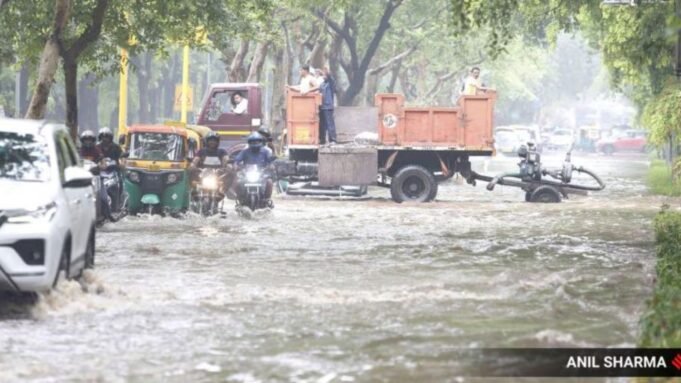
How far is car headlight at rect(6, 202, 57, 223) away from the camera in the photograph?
1127cm

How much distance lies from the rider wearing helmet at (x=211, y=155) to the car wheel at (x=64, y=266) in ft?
37.3

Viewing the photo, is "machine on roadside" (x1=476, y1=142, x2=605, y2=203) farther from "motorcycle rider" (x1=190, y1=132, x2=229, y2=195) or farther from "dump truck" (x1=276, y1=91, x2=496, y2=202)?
"motorcycle rider" (x1=190, y1=132, x2=229, y2=195)

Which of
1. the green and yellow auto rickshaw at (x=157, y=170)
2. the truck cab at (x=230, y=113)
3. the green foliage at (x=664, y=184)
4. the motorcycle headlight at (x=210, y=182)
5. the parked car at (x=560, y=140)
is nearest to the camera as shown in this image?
the green and yellow auto rickshaw at (x=157, y=170)

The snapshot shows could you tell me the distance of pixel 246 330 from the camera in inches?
432

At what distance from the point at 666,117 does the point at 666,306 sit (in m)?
19.3

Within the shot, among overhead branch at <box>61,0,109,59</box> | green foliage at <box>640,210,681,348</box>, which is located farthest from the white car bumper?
overhead branch at <box>61,0,109,59</box>

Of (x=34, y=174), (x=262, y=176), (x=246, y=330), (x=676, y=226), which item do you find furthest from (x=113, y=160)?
(x=246, y=330)

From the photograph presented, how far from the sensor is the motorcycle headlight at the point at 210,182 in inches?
925

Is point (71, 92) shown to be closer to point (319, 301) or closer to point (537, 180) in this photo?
point (537, 180)

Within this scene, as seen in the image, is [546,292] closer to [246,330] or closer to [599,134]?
[246,330]

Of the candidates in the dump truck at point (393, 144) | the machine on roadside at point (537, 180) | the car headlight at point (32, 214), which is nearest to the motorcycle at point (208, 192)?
the dump truck at point (393, 144)

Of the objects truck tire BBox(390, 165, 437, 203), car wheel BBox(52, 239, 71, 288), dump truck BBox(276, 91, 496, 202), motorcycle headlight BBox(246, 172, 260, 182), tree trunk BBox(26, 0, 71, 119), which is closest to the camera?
car wheel BBox(52, 239, 71, 288)

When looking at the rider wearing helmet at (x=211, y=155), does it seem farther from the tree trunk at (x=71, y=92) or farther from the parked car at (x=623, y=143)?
the parked car at (x=623, y=143)

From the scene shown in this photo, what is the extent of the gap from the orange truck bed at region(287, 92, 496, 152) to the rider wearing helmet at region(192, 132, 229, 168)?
577 cm
